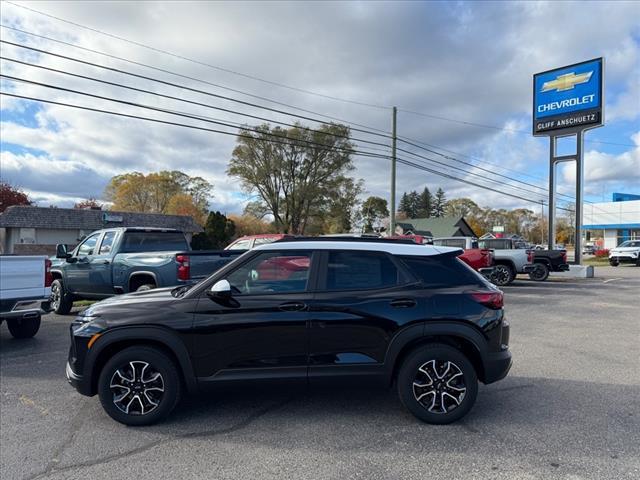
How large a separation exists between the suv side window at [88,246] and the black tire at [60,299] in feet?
3.30

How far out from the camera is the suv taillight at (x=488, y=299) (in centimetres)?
431

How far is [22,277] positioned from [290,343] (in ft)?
17.7

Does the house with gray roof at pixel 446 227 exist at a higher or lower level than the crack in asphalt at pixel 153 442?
higher

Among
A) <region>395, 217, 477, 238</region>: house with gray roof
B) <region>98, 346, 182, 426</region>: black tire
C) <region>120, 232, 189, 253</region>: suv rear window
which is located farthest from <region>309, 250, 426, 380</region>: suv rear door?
<region>395, 217, 477, 238</region>: house with gray roof

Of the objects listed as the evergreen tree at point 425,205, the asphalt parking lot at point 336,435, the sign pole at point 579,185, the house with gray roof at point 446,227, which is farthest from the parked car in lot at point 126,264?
the evergreen tree at point 425,205

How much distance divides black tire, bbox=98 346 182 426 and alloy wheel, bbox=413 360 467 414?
7.49ft

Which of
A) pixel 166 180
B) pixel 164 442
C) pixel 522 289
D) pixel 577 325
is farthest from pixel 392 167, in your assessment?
pixel 166 180

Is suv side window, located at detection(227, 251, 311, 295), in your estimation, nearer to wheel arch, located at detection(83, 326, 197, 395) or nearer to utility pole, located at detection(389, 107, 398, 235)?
wheel arch, located at detection(83, 326, 197, 395)

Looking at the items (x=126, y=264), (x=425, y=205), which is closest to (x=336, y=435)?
(x=126, y=264)

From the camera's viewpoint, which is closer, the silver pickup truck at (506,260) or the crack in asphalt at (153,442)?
the crack in asphalt at (153,442)

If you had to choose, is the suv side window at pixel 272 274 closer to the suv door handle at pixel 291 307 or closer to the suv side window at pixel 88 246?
the suv door handle at pixel 291 307

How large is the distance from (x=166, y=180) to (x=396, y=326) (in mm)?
73434

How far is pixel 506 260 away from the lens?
17922mm

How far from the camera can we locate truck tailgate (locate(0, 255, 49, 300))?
694 centimetres
